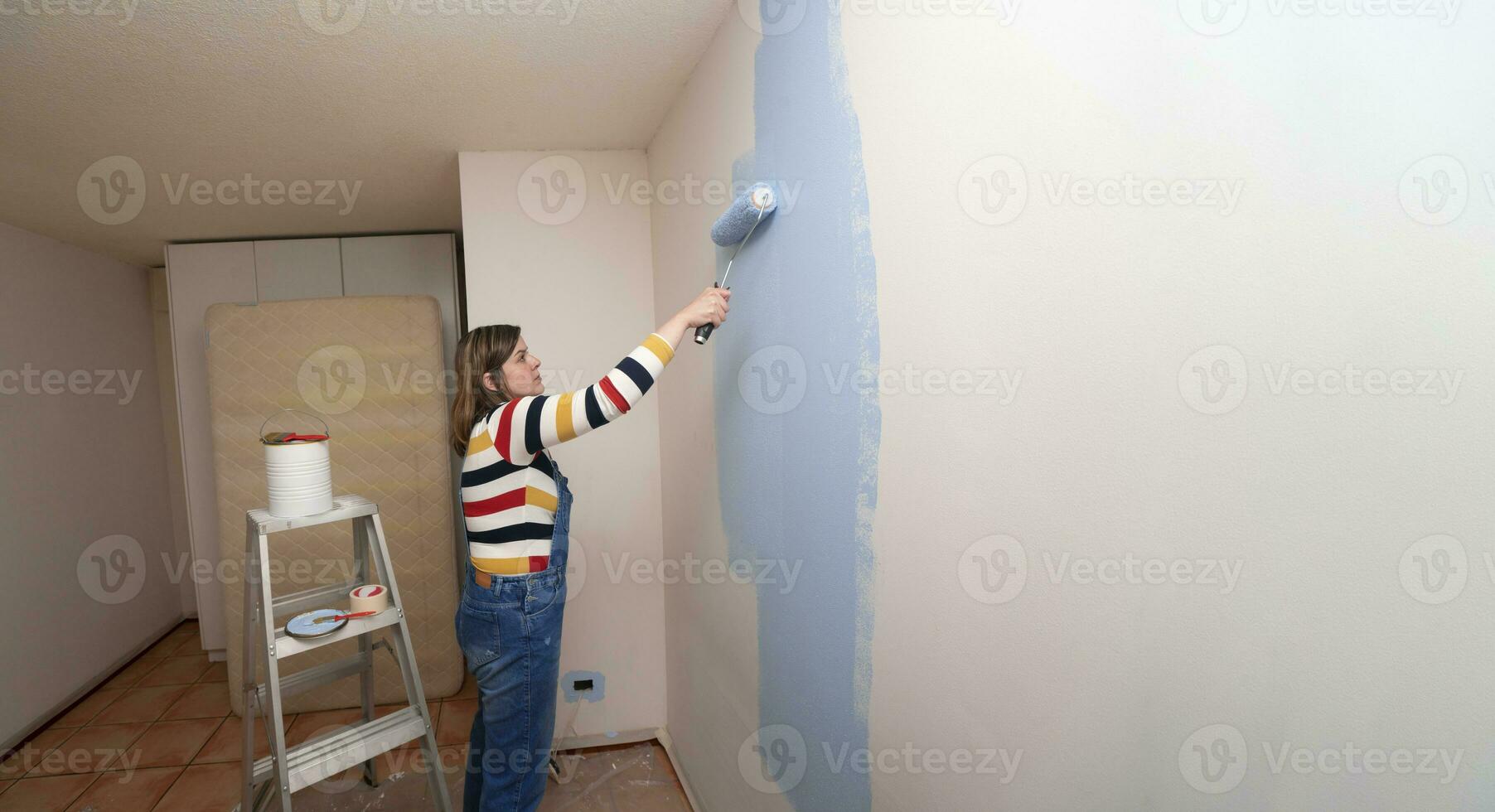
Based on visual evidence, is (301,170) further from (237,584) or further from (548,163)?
(237,584)

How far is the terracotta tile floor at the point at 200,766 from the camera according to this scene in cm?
243

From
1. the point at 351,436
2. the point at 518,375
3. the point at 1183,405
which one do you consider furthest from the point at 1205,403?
the point at 351,436

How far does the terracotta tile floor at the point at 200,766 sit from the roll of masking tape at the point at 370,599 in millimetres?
658

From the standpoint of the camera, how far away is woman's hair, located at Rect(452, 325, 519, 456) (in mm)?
→ 1776

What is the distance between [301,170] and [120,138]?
0.51 meters

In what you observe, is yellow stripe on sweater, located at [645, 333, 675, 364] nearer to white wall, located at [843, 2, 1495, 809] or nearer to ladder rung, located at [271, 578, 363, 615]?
white wall, located at [843, 2, 1495, 809]

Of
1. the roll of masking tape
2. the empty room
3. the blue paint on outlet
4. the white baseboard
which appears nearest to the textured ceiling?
the empty room

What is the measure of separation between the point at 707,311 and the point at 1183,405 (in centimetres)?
102

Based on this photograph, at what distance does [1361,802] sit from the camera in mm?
556

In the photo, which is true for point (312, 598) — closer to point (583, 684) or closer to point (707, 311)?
point (583, 684)

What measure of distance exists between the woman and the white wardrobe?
1.78m

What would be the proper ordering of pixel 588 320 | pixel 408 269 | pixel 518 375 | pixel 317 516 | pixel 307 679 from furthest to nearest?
1. pixel 408 269
2. pixel 588 320
3. pixel 307 679
4. pixel 317 516
5. pixel 518 375

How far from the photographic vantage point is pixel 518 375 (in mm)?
1799

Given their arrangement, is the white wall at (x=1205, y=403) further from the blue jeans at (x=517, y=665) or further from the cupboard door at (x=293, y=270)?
the cupboard door at (x=293, y=270)
